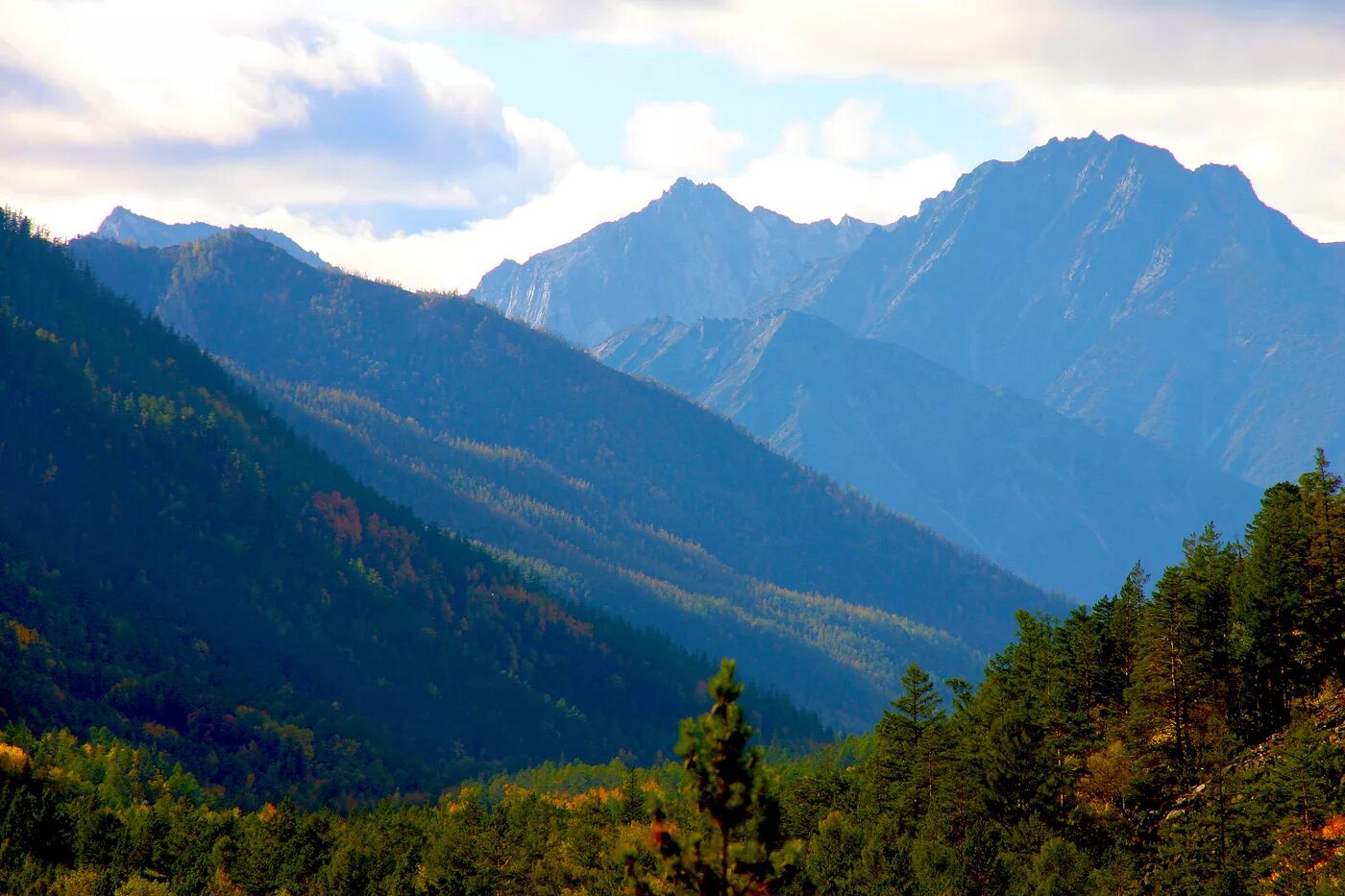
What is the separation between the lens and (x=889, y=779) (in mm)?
120938

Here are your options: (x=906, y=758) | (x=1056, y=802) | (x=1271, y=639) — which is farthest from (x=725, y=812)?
(x=906, y=758)

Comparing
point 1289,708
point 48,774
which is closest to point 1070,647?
point 1289,708

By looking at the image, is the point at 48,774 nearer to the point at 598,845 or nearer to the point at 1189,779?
the point at 598,845

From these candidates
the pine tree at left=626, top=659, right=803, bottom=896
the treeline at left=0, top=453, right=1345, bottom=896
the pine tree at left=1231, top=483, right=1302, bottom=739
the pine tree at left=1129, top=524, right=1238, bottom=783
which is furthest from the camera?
the pine tree at left=1129, top=524, right=1238, bottom=783

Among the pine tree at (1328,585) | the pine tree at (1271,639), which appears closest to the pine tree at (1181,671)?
the pine tree at (1271,639)

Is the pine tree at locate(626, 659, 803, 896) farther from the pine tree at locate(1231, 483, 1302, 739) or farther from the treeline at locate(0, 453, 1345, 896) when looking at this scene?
the pine tree at locate(1231, 483, 1302, 739)

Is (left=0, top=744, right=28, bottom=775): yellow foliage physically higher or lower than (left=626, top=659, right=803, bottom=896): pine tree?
lower

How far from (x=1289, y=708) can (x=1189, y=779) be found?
7.58 meters

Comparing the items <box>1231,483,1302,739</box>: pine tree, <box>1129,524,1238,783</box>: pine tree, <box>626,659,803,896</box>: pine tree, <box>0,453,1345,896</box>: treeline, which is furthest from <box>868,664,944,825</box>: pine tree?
<box>626,659,803,896</box>: pine tree

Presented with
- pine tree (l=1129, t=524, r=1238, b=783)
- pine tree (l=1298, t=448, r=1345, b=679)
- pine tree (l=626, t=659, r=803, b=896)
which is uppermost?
pine tree (l=1298, t=448, r=1345, b=679)

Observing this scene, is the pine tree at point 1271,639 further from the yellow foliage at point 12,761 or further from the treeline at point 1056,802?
the yellow foliage at point 12,761

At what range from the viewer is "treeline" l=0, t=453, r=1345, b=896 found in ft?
297

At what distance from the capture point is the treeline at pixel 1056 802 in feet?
297

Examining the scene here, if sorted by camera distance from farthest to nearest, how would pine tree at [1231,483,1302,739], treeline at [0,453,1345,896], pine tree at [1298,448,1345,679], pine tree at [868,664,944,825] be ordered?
pine tree at [868,664,944,825], pine tree at [1231,483,1302,739], pine tree at [1298,448,1345,679], treeline at [0,453,1345,896]
